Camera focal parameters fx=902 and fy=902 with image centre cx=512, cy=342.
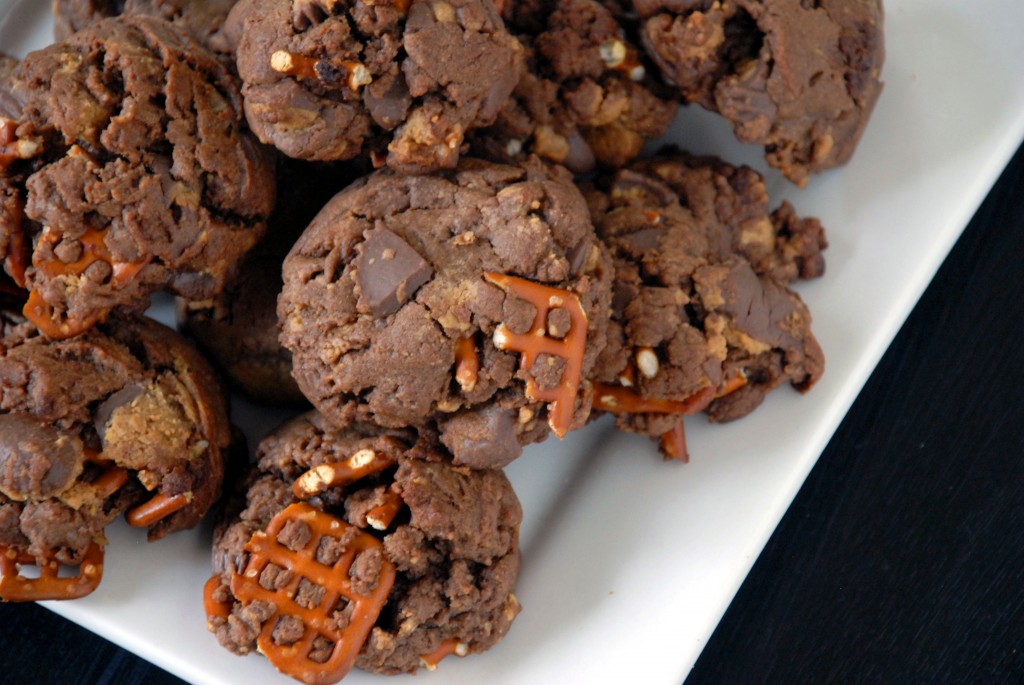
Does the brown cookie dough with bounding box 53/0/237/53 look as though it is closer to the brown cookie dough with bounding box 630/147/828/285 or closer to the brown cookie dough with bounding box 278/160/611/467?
the brown cookie dough with bounding box 278/160/611/467

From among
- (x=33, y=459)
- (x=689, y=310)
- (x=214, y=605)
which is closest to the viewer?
(x=33, y=459)

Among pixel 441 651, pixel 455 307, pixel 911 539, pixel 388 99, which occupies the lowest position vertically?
pixel 911 539

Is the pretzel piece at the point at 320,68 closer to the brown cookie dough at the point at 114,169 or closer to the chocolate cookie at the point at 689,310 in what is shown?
the brown cookie dough at the point at 114,169

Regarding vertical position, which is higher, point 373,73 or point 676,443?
point 373,73

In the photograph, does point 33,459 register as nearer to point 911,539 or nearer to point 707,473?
point 707,473

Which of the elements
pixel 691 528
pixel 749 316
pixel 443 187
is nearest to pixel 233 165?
pixel 443 187

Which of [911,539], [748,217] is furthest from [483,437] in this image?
[911,539]

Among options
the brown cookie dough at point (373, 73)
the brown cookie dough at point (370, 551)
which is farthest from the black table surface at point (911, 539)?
the brown cookie dough at point (373, 73)
